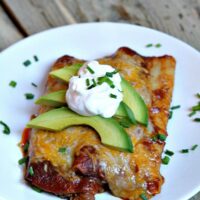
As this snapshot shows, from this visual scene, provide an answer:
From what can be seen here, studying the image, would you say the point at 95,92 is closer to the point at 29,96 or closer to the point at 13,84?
the point at 29,96

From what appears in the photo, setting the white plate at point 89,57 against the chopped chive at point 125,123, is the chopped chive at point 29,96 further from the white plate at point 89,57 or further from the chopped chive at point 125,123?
the chopped chive at point 125,123

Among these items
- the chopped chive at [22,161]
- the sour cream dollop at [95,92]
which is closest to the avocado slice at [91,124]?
the sour cream dollop at [95,92]

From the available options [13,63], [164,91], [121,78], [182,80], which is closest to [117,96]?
[121,78]

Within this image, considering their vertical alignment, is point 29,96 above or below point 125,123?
above

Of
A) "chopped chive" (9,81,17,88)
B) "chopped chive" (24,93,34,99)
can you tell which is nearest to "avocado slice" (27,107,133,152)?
"chopped chive" (24,93,34,99)

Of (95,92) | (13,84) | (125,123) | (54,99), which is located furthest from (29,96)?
(125,123)
